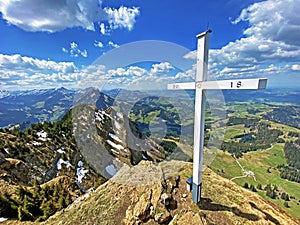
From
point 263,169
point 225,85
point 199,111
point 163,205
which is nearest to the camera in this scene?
point 225,85

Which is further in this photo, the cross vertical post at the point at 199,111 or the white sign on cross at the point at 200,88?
the cross vertical post at the point at 199,111

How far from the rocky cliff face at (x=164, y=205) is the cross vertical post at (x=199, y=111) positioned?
0.91m

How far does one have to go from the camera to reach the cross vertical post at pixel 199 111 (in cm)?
681

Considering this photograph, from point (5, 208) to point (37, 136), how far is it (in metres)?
41.7

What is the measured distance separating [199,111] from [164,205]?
4.44m

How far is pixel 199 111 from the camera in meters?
7.44

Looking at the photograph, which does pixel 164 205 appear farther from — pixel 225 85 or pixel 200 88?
pixel 225 85

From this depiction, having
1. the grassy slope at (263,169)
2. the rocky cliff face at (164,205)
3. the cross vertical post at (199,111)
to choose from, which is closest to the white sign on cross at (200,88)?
the cross vertical post at (199,111)

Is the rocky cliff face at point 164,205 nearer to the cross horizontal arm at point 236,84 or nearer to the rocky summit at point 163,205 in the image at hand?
the rocky summit at point 163,205

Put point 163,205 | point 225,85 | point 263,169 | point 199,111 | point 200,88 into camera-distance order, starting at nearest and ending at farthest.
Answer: point 225,85 → point 200,88 → point 199,111 → point 163,205 → point 263,169

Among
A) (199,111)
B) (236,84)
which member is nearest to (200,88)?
(199,111)

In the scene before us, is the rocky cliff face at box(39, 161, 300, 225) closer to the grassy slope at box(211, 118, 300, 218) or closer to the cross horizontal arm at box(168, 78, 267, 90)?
the cross horizontal arm at box(168, 78, 267, 90)

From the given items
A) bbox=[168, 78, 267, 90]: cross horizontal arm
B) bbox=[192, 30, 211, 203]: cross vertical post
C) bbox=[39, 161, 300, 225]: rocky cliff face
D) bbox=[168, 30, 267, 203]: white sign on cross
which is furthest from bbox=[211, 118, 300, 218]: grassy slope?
bbox=[168, 78, 267, 90]: cross horizontal arm

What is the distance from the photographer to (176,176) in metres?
10.5
